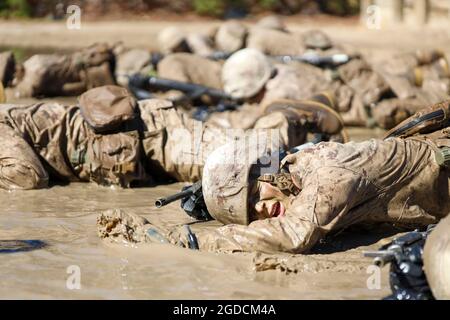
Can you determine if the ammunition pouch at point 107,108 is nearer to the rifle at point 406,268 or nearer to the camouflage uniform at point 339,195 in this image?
the camouflage uniform at point 339,195

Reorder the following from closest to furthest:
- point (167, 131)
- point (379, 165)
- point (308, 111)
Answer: point (379, 165), point (167, 131), point (308, 111)

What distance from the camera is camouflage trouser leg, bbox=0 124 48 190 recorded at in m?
7.07

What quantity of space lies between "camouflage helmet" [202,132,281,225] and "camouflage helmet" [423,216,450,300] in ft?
4.54

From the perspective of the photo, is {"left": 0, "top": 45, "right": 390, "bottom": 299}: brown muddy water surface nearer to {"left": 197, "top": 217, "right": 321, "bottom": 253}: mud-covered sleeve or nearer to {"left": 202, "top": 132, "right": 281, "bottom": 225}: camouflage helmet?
{"left": 197, "top": 217, "right": 321, "bottom": 253}: mud-covered sleeve

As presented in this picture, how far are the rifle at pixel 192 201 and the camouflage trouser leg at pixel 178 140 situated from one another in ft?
4.00

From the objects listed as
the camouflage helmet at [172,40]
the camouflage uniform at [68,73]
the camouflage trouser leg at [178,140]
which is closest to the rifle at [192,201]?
the camouflage trouser leg at [178,140]

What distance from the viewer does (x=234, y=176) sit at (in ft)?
18.2

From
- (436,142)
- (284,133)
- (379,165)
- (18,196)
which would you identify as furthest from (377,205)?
(18,196)

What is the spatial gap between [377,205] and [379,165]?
0.74 ft

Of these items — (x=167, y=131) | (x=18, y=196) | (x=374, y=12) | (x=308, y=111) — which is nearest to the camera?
(x=18, y=196)

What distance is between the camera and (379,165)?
217 inches

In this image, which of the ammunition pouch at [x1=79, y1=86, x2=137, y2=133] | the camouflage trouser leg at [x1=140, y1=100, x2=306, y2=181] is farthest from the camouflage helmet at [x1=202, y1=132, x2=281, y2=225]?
the ammunition pouch at [x1=79, y1=86, x2=137, y2=133]

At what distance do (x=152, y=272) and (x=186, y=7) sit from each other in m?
15.0
